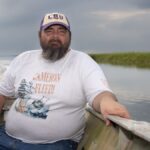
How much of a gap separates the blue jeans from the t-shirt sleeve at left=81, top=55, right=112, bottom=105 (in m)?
0.41

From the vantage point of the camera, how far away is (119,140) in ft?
11.4

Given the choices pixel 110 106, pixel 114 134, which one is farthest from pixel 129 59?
pixel 110 106

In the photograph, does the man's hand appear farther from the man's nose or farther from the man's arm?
the man's nose

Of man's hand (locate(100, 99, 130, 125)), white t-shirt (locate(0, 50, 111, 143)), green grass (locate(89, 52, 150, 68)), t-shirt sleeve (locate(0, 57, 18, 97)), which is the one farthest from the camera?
green grass (locate(89, 52, 150, 68))

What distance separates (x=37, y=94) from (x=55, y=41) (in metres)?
0.43

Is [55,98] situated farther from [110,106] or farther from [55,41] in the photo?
[110,106]

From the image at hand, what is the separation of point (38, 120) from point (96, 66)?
0.59 metres

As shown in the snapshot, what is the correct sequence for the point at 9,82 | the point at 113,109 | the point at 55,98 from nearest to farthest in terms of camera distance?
the point at 113,109 < the point at 55,98 < the point at 9,82

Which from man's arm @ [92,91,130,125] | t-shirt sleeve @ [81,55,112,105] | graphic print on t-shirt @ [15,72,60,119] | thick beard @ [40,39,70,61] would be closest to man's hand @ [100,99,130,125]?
man's arm @ [92,91,130,125]

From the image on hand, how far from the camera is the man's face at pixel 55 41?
4.00 m

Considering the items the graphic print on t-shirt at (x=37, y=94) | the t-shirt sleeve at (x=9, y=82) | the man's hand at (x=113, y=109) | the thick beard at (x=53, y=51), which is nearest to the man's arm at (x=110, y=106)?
the man's hand at (x=113, y=109)

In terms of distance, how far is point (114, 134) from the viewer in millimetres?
3766

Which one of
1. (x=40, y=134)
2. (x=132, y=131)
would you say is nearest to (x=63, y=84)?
(x=40, y=134)

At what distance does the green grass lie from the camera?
209 feet
